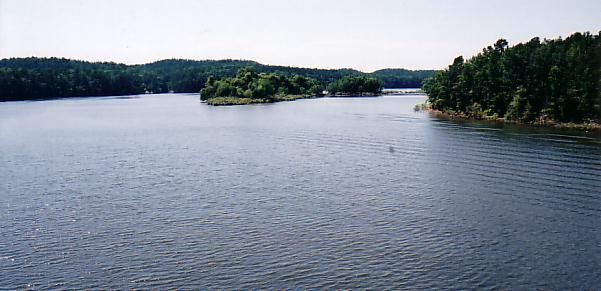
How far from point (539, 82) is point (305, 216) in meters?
71.9

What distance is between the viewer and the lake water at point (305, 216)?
1011 inches

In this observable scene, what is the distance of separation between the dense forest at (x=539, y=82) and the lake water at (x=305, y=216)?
2094cm

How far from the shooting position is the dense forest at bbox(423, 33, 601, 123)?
276 ft

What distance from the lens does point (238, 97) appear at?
629 feet

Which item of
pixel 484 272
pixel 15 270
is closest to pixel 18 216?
pixel 15 270

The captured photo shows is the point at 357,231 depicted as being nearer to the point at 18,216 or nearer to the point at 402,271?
the point at 402,271

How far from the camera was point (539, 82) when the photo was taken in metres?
91.3

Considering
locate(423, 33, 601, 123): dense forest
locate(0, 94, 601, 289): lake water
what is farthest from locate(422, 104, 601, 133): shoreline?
locate(0, 94, 601, 289): lake water

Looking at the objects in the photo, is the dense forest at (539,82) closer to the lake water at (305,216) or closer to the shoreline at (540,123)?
the shoreline at (540,123)

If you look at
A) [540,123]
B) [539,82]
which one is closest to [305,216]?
[540,123]

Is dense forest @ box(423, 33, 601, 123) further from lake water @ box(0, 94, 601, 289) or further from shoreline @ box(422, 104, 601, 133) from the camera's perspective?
lake water @ box(0, 94, 601, 289)

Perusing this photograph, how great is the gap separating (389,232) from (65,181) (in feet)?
98.8

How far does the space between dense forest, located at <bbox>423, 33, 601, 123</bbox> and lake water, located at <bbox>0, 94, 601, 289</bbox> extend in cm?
2094

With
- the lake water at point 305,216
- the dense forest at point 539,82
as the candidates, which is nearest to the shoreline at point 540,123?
the dense forest at point 539,82
